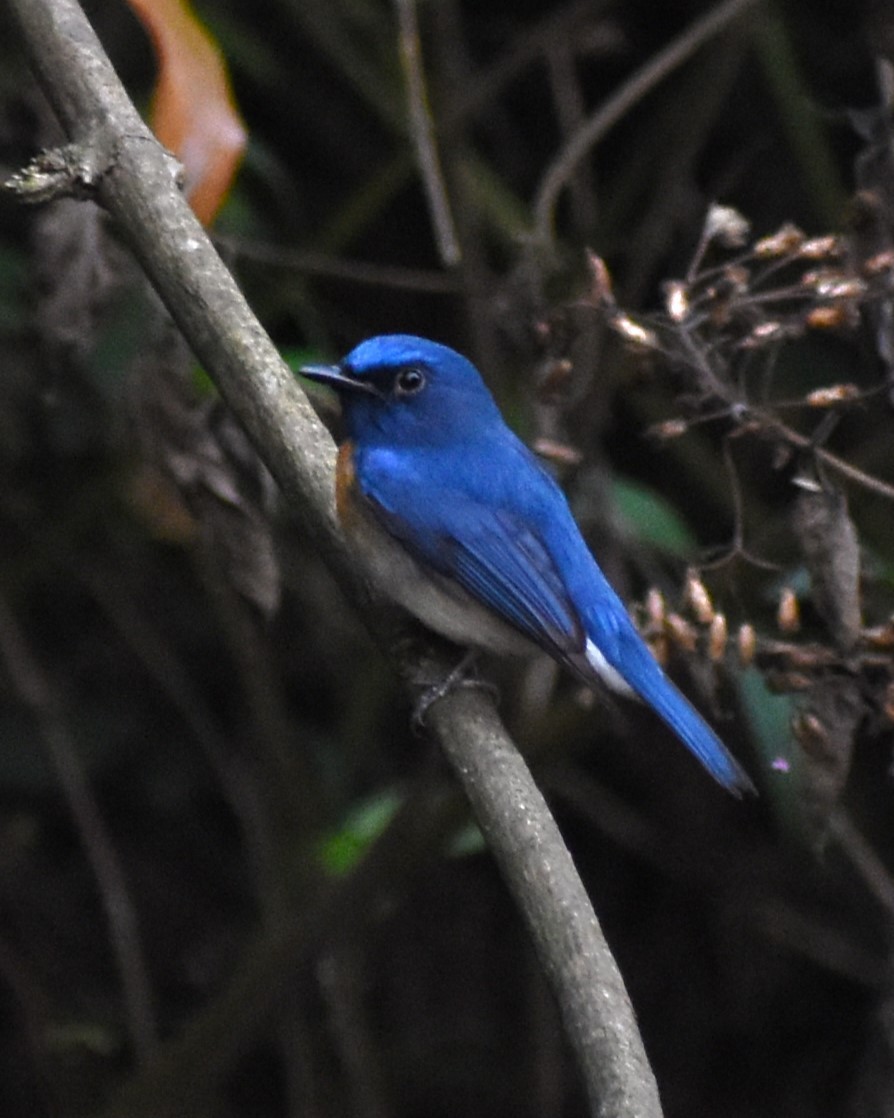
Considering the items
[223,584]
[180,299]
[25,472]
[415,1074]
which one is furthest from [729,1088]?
[180,299]

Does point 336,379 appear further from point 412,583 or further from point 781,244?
point 781,244

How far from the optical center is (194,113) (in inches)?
123

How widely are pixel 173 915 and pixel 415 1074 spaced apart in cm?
93

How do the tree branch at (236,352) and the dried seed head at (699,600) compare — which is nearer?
the tree branch at (236,352)

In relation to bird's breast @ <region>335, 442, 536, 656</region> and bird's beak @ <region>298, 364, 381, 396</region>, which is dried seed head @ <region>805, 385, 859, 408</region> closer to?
bird's breast @ <region>335, 442, 536, 656</region>

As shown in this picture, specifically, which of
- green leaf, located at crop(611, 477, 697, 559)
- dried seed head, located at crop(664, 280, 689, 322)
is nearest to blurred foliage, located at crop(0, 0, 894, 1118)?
green leaf, located at crop(611, 477, 697, 559)

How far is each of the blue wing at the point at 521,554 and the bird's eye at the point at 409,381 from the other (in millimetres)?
129

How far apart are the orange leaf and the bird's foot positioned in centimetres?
94

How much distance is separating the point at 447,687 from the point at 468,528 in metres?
0.62

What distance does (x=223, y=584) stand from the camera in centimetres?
425

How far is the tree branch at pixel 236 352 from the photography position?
223cm

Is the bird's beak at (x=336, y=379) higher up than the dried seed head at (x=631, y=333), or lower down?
higher up

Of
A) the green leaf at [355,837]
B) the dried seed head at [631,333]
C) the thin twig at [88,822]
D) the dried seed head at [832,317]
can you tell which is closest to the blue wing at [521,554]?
the dried seed head at [631,333]

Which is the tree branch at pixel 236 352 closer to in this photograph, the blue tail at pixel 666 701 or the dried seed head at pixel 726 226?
the blue tail at pixel 666 701
